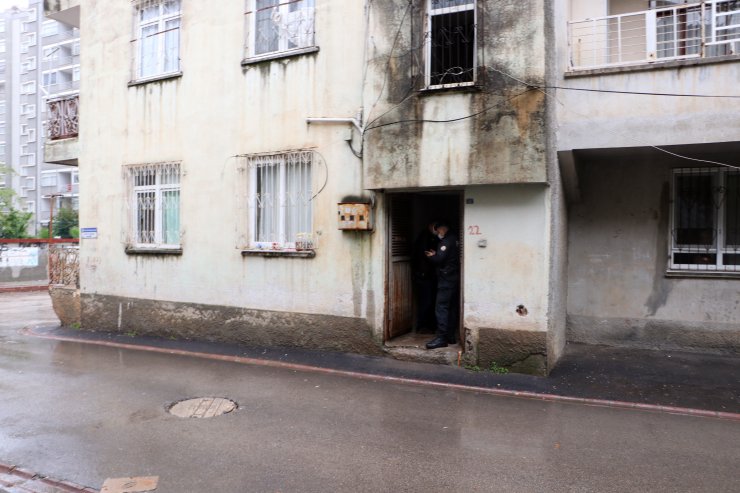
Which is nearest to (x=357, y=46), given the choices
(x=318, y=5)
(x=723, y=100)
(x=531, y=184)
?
(x=318, y=5)

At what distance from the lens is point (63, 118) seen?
40.6ft

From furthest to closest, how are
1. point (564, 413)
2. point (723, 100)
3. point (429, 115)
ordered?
point (429, 115) → point (723, 100) → point (564, 413)

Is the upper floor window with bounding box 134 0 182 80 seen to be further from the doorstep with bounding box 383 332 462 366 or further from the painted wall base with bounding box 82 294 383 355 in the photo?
the doorstep with bounding box 383 332 462 366

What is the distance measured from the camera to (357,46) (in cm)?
846

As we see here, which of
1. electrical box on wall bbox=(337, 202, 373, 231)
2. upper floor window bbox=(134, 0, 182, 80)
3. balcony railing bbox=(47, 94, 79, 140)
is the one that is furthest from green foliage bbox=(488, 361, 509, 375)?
balcony railing bbox=(47, 94, 79, 140)

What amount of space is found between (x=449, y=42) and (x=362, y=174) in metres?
2.25

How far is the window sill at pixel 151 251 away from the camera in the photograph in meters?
10.3

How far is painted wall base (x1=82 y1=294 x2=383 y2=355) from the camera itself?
338 inches

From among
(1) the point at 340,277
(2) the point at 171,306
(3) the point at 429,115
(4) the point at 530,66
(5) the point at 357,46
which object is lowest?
(2) the point at 171,306

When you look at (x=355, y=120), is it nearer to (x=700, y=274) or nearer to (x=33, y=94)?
(x=700, y=274)

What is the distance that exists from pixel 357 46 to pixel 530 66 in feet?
9.01

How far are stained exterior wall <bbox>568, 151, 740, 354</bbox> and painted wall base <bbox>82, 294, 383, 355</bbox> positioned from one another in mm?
3682

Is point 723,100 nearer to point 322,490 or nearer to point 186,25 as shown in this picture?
point 322,490

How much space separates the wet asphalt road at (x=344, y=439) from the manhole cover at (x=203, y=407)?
0.45 feet
